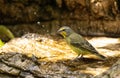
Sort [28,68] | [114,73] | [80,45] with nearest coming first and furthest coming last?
[114,73] → [28,68] → [80,45]

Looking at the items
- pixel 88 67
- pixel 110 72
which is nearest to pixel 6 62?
pixel 88 67

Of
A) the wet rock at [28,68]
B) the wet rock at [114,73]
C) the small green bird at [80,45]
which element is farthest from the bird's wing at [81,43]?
the wet rock at [114,73]

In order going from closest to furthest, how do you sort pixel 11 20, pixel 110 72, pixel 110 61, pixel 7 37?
pixel 110 72 → pixel 110 61 → pixel 7 37 → pixel 11 20

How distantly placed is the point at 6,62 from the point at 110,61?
1991 millimetres

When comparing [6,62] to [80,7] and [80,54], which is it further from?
[80,7]

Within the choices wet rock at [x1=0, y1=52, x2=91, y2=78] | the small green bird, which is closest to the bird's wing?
the small green bird

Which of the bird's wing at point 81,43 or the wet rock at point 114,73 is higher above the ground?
the bird's wing at point 81,43

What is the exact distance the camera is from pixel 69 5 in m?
12.1

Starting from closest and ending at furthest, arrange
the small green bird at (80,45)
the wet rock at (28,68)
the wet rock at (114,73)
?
the wet rock at (114,73)
the wet rock at (28,68)
the small green bird at (80,45)

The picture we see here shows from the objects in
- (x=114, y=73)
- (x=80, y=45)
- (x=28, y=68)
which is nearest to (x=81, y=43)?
(x=80, y=45)

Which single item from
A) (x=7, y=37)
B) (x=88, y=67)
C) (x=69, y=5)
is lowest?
(x=88, y=67)

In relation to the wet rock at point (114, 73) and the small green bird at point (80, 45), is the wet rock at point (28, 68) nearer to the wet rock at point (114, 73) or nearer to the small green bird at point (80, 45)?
the small green bird at point (80, 45)

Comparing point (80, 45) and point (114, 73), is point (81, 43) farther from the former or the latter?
point (114, 73)

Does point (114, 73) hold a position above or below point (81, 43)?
below
